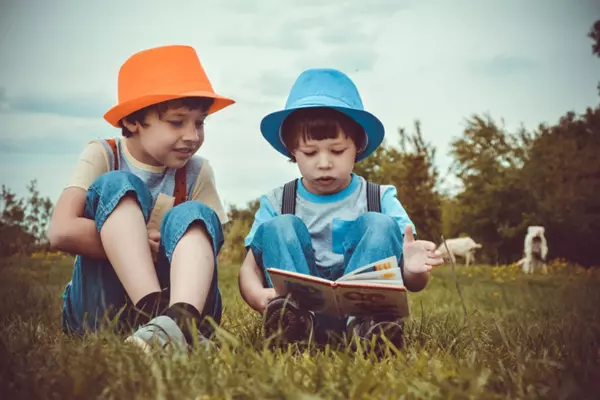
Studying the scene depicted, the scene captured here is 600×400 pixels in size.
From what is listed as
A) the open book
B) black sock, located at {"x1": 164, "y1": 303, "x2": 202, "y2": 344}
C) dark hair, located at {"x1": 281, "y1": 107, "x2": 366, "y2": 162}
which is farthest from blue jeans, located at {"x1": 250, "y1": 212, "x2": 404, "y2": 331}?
black sock, located at {"x1": 164, "y1": 303, "x2": 202, "y2": 344}

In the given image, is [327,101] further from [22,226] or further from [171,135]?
[22,226]

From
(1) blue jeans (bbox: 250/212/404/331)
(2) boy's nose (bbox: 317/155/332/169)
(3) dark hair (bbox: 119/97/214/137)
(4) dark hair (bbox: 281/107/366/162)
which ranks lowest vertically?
(1) blue jeans (bbox: 250/212/404/331)

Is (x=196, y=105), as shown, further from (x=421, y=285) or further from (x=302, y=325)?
(x=421, y=285)

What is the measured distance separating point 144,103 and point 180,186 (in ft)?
1.27

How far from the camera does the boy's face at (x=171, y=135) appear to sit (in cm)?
249

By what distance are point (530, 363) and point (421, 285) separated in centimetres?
74

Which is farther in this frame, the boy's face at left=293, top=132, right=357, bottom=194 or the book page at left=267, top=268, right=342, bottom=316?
the boy's face at left=293, top=132, right=357, bottom=194

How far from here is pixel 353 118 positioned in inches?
108

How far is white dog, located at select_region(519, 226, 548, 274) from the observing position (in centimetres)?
1318

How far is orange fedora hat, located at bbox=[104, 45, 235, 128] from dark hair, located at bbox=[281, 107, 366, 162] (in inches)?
12.7

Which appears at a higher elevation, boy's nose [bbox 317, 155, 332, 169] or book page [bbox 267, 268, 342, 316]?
boy's nose [bbox 317, 155, 332, 169]

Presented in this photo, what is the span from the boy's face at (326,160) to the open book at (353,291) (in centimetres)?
56

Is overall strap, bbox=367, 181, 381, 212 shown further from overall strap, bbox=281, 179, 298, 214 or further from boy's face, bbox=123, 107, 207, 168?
boy's face, bbox=123, 107, 207, 168

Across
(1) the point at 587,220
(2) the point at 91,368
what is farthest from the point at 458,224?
(2) the point at 91,368
